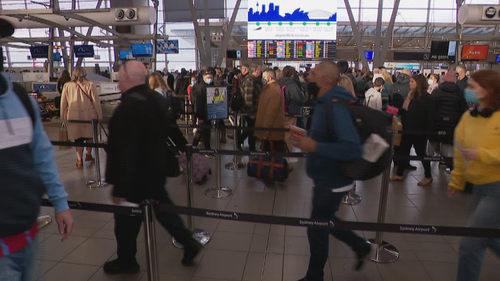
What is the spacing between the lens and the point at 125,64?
2.93m

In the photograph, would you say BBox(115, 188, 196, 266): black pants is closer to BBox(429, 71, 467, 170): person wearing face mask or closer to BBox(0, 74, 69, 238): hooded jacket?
BBox(0, 74, 69, 238): hooded jacket

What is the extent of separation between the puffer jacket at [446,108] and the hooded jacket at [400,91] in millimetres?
1023

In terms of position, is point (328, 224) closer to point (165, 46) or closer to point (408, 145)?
point (408, 145)

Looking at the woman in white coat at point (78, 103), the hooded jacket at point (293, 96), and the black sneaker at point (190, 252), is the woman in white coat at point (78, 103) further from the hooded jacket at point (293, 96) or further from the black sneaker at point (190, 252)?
the black sneaker at point (190, 252)

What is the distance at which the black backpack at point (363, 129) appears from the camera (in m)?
2.40

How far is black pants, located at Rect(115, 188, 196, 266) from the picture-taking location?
3.13m

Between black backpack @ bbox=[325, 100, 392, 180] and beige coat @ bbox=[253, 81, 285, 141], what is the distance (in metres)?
3.30

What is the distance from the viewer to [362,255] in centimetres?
324

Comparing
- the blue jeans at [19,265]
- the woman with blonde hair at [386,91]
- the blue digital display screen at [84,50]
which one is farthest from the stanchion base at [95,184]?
the blue digital display screen at [84,50]

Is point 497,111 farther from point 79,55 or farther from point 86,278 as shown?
point 79,55

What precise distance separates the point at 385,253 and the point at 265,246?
1175mm

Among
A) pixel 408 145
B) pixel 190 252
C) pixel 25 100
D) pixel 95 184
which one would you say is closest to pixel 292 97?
pixel 408 145

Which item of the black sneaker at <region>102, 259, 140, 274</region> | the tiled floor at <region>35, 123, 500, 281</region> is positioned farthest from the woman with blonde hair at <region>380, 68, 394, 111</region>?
the black sneaker at <region>102, 259, 140, 274</region>

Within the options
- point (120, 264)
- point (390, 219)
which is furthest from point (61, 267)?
point (390, 219)
